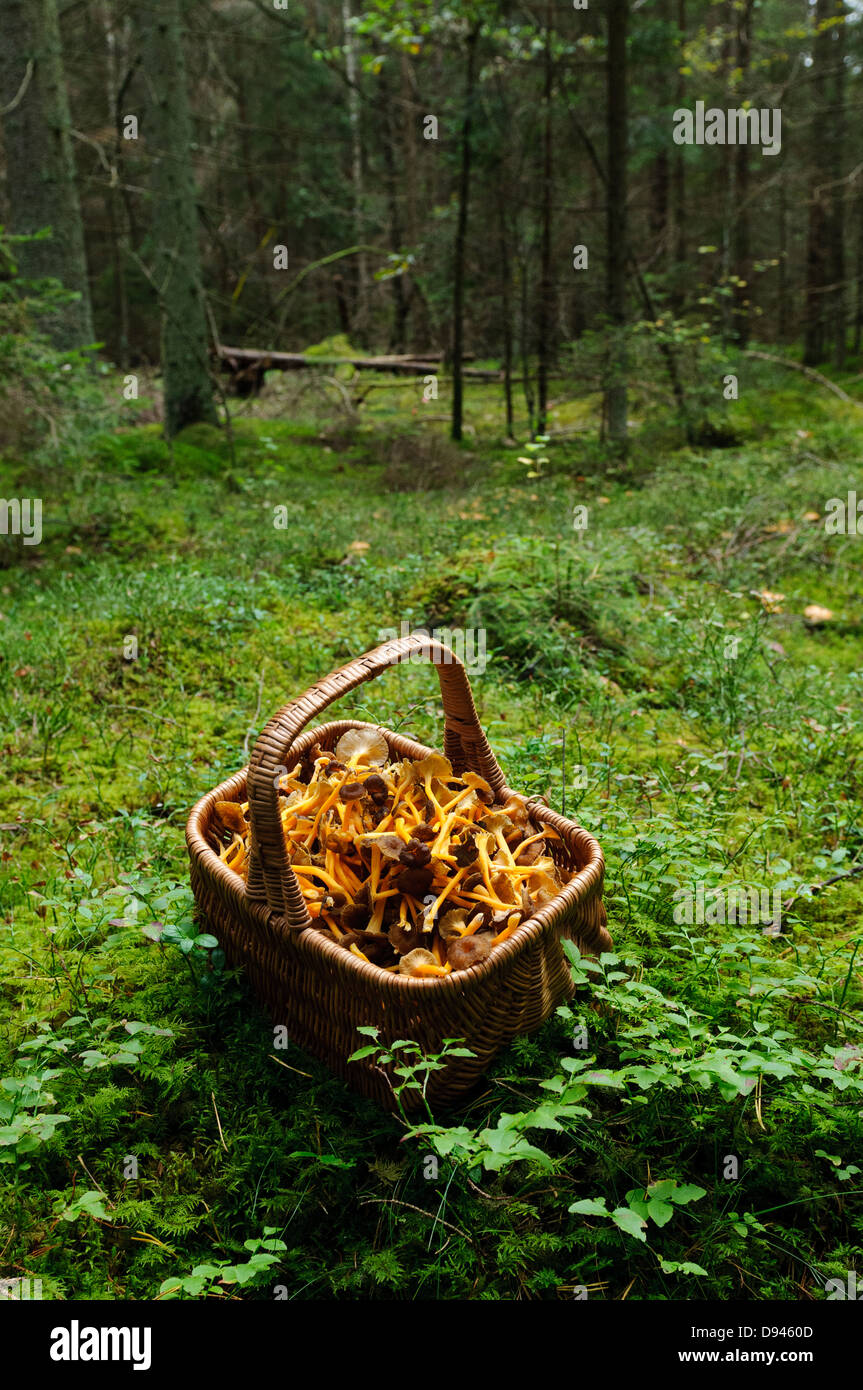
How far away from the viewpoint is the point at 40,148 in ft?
28.8

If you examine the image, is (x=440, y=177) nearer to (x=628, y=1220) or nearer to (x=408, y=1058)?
(x=408, y=1058)

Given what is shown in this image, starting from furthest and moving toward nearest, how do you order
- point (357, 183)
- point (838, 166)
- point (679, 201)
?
1. point (357, 183)
2. point (679, 201)
3. point (838, 166)

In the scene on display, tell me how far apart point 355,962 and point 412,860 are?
0.32 metres

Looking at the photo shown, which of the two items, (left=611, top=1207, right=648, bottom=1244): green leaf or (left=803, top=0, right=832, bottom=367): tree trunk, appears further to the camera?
(left=803, top=0, right=832, bottom=367): tree trunk

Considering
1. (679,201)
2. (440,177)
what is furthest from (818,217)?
(440,177)

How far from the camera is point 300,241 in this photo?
2723 centimetres

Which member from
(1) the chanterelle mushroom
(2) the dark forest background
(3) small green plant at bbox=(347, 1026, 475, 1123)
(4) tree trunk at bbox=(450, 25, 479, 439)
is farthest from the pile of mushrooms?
(4) tree trunk at bbox=(450, 25, 479, 439)

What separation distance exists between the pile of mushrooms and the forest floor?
0.28 m

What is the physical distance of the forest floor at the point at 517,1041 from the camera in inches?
70.0

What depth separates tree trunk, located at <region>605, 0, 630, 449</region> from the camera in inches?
416

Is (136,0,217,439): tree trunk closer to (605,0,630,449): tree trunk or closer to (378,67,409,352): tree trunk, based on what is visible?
(605,0,630,449): tree trunk

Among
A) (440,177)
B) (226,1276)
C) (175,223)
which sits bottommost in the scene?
(226,1276)

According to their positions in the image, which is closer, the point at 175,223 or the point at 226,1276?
the point at 226,1276

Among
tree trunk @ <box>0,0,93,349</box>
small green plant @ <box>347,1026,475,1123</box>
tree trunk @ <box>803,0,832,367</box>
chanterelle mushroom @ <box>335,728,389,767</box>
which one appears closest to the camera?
small green plant @ <box>347,1026,475,1123</box>
